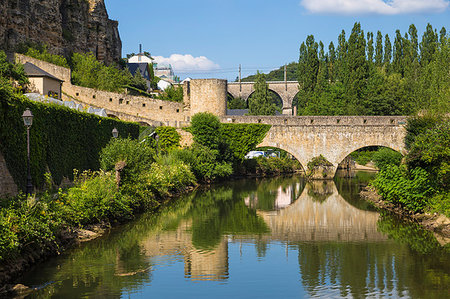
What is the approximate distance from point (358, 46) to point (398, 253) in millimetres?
33488

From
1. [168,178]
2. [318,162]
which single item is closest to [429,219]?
[168,178]

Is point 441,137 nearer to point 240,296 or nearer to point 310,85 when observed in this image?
point 240,296

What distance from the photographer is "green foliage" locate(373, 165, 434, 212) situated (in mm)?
16906

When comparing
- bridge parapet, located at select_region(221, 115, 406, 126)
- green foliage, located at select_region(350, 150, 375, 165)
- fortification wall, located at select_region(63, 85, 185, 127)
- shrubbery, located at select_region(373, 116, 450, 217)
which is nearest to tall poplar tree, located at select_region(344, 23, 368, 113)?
green foliage, located at select_region(350, 150, 375, 165)

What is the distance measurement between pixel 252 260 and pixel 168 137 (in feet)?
75.9

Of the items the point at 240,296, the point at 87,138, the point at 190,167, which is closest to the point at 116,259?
the point at 240,296

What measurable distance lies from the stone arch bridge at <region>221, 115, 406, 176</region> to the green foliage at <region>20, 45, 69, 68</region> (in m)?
13.9

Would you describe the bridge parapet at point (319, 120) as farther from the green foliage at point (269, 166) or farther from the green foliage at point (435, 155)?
the green foliage at point (435, 155)

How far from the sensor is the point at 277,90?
64.8 meters

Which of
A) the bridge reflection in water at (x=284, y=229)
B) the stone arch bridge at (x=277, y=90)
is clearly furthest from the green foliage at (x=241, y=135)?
the stone arch bridge at (x=277, y=90)

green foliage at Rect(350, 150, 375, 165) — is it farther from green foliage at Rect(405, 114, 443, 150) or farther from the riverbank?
the riverbank

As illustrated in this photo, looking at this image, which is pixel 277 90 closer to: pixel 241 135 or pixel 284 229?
pixel 241 135

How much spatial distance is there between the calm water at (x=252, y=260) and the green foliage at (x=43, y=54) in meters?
23.2

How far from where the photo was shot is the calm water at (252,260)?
31.6 feet
